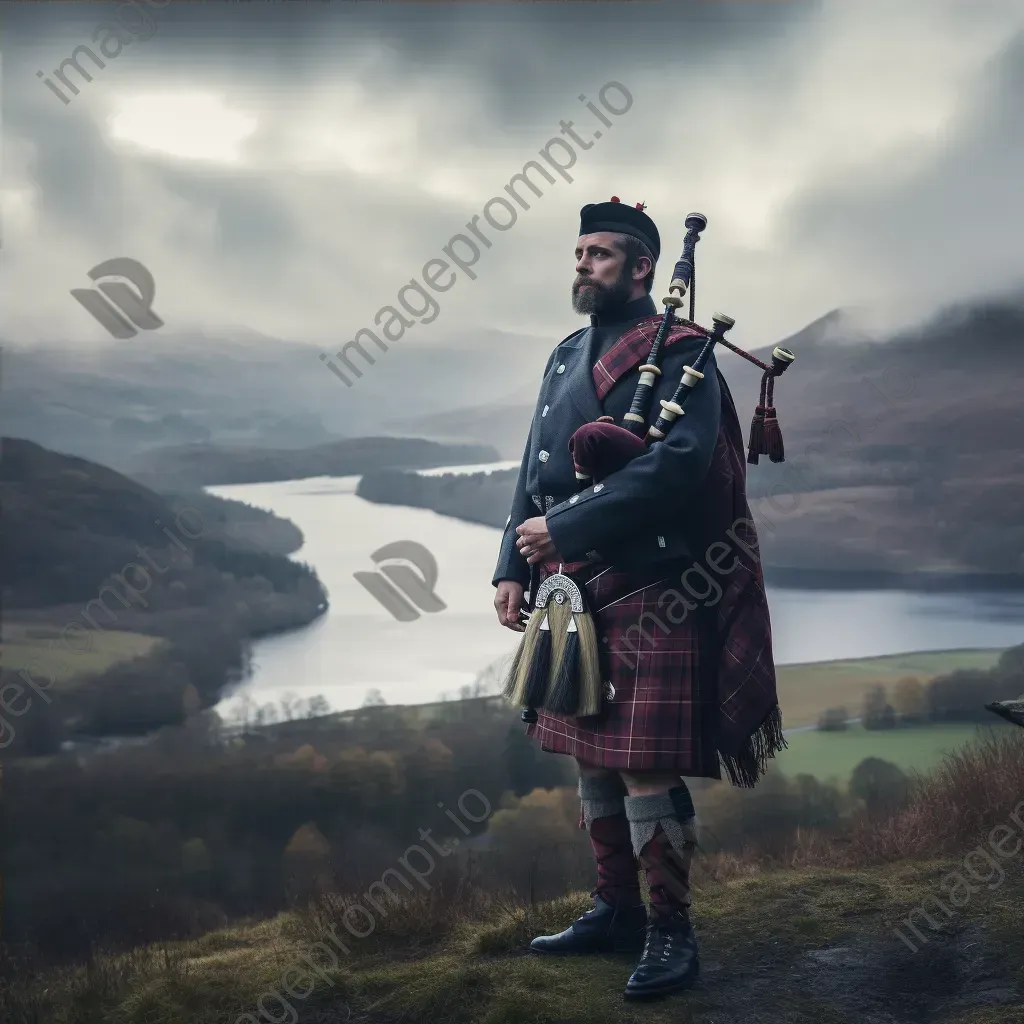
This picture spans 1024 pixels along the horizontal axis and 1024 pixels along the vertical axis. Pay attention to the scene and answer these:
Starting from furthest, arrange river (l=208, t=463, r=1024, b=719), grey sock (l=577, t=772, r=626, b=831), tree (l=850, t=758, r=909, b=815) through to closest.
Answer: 1. river (l=208, t=463, r=1024, b=719)
2. tree (l=850, t=758, r=909, b=815)
3. grey sock (l=577, t=772, r=626, b=831)

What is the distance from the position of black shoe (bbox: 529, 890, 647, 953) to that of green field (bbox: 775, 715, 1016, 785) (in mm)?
1710

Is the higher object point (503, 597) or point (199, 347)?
point (199, 347)

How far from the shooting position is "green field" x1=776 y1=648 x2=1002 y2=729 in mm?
4312

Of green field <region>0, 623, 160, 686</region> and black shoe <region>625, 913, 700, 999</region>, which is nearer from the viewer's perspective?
black shoe <region>625, 913, 700, 999</region>

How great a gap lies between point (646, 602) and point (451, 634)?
1.92m

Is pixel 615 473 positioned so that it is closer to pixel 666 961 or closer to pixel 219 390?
pixel 666 961

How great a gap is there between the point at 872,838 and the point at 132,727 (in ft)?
9.14

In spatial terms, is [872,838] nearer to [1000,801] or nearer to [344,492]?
[1000,801]

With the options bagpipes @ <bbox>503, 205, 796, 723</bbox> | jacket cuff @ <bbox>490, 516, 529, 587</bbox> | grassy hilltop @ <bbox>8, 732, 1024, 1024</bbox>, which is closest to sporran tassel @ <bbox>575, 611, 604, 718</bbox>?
bagpipes @ <bbox>503, 205, 796, 723</bbox>

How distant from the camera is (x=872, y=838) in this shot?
3.65 meters

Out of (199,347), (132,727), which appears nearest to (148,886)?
(132,727)

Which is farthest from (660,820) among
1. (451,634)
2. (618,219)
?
(451,634)

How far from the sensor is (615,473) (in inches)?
96.5

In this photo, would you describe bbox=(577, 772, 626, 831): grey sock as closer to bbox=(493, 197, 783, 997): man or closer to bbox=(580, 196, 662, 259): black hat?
bbox=(493, 197, 783, 997): man
